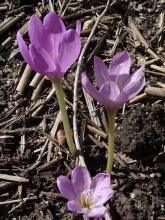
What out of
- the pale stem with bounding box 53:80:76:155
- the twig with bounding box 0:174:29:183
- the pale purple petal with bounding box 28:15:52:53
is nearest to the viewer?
the pale purple petal with bounding box 28:15:52:53

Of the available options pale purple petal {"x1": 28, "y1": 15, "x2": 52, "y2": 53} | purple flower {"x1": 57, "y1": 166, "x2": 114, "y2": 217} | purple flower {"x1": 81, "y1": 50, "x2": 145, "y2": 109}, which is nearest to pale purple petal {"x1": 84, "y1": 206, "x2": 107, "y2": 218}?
purple flower {"x1": 57, "y1": 166, "x2": 114, "y2": 217}

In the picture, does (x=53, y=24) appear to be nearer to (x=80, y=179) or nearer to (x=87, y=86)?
(x=87, y=86)

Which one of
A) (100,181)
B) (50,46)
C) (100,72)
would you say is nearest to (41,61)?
(50,46)

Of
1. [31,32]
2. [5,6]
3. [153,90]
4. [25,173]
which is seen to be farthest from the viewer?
[5,6]

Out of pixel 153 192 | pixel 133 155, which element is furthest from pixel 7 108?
pixel 153 192

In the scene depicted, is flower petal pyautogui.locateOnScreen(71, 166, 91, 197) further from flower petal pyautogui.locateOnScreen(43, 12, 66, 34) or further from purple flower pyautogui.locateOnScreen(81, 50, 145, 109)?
flower petal pyautogui.locateOnScreen(43, 12, 66, 34)

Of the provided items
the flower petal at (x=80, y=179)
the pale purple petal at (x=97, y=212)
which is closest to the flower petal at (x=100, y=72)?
the flower petal at (x=80, y=179)

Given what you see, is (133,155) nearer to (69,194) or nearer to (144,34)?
(69,194)
